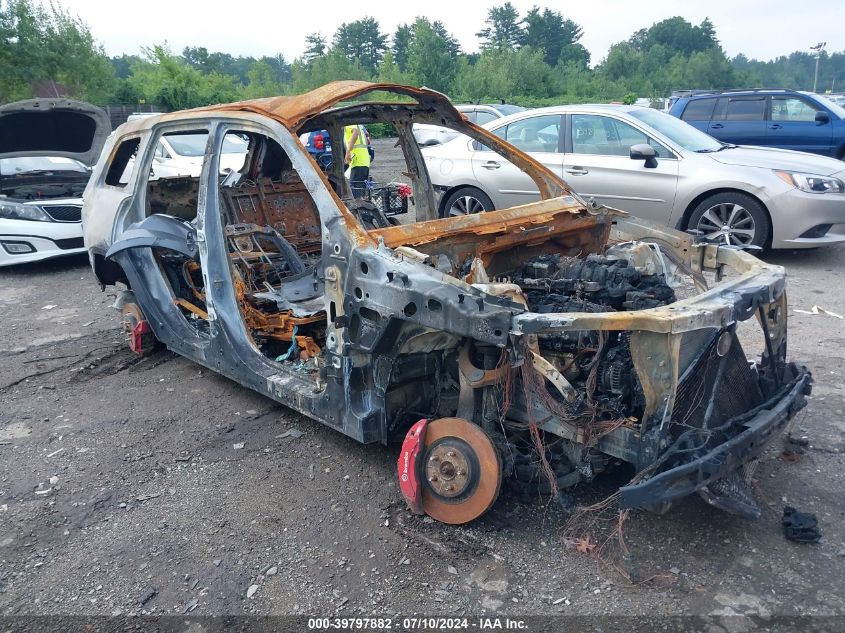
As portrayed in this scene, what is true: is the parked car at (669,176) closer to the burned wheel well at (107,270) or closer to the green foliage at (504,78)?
the burned wheel well at (107,270)

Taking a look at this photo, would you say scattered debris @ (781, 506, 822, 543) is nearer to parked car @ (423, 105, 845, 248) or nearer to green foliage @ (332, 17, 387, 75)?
parked car @ (423, 105, 845, 248)

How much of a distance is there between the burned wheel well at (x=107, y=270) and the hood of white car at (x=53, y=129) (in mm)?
2721

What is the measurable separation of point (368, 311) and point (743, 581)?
193 cm

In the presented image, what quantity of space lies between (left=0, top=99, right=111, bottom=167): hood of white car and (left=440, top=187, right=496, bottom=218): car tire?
4.09 metres

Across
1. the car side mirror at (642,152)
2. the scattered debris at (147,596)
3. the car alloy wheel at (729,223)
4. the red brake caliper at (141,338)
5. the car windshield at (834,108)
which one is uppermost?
the car windshield at (834,108)

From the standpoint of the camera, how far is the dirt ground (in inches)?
104

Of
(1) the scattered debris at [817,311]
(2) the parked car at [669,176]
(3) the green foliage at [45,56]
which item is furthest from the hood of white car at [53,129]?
(3) the green foliage at [45,56]

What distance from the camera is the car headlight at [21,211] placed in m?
7.91

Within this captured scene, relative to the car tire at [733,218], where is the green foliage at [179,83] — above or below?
above

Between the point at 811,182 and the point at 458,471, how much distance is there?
233 inches

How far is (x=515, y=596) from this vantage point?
8.59ft

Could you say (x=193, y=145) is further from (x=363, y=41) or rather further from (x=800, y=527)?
(x=363, y=41)

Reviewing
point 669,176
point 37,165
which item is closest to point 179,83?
point 37,165

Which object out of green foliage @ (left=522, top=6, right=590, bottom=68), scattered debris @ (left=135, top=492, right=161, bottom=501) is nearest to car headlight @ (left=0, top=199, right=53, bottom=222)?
scattered debris @ (left=135, top=492, right=161, bottom=501)
